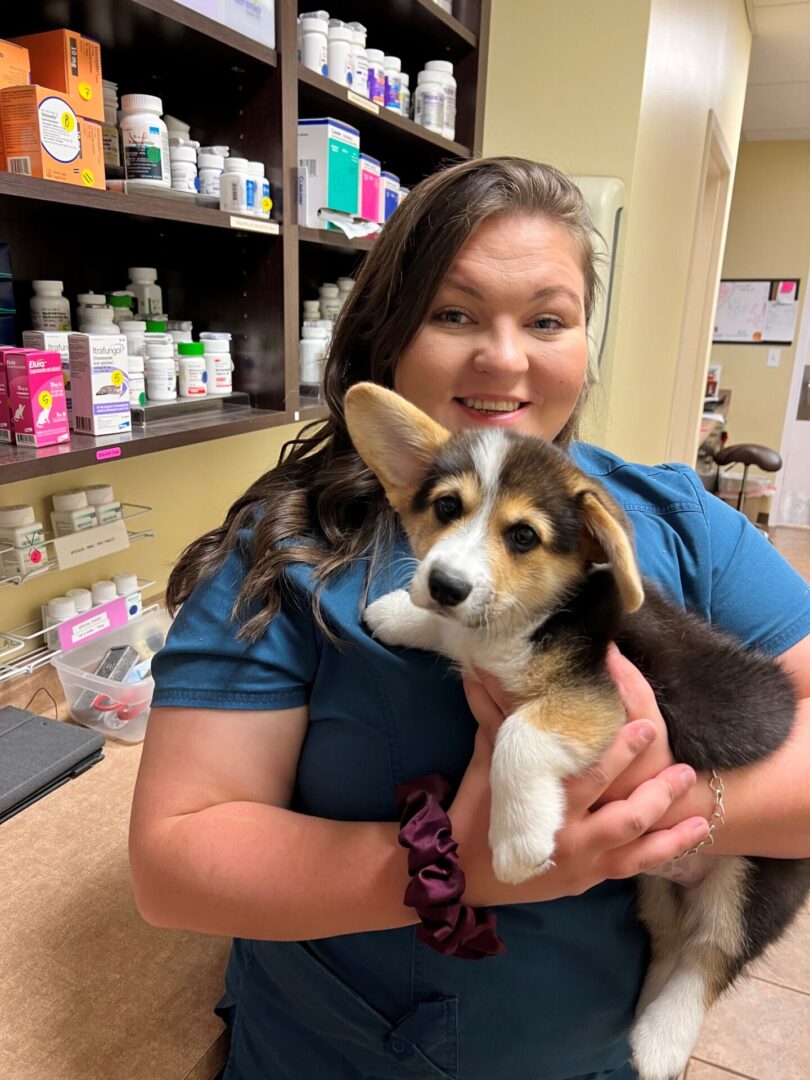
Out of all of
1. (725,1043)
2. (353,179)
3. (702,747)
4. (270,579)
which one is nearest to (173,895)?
(270,579)

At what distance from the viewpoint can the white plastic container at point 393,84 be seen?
2084 millimetres

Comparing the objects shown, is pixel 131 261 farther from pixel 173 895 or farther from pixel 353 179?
pixel 173 895

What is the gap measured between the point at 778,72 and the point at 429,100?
3821 millimetres

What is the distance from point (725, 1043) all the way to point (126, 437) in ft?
5.27

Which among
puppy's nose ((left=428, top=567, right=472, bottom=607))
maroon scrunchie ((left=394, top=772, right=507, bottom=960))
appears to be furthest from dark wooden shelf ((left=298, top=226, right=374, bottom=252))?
maroon scrunchie ((left=394, top=772, right=507, bottom=960))

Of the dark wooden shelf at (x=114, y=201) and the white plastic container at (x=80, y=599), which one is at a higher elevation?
the dark wooden shelf at (x=114, y=201)

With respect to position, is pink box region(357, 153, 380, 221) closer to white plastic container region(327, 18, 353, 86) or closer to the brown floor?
white plastic container region(327, 18, 353, 86)

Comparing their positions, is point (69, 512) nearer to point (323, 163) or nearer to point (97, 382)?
point (97, 382)

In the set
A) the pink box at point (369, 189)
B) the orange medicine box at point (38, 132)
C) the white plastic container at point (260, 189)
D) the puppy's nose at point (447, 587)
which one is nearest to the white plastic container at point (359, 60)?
the pink box at point (369, 189)

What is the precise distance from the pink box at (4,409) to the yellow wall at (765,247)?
21.6 feet

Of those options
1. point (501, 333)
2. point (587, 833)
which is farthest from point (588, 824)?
point (501, 333)

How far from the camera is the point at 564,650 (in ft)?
2.62

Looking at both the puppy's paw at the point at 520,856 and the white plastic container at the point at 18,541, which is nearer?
the puppy's paw at the point at 520,856

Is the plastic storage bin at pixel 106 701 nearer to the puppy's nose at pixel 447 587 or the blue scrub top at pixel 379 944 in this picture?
the blue scrub top at pixel 379 944
